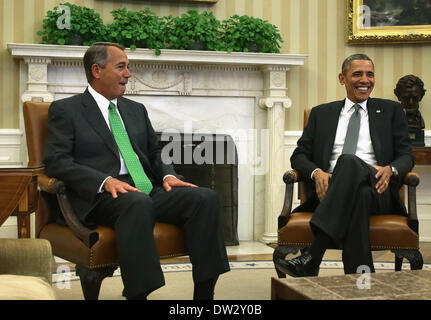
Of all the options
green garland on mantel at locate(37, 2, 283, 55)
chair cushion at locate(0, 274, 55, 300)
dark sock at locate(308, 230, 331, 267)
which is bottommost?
dark sock at locate(308, 230, 331, 267)

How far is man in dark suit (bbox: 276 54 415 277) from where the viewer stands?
3072mm

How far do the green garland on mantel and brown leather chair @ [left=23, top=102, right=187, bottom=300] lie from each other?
186 cm

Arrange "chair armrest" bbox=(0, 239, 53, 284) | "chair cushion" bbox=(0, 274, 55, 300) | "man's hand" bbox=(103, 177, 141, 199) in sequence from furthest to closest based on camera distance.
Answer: "man's hand" bbox=(103, 177, 141, 199), "chair armrest" bbox=(0, 239, 53, 284), "chair cushion" bbox=(0, 274, 55, 300)

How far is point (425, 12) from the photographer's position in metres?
5.83

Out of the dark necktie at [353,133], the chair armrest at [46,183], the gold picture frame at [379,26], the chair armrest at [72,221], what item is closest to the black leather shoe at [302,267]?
the dark necktie at [353,133]

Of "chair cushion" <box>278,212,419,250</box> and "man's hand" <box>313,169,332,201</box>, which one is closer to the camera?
"chair cushion" <box>278,212,419,250</box>

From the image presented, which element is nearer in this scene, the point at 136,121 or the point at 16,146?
the point at 136,121

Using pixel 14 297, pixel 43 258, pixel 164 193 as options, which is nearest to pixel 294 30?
pixel 164 193

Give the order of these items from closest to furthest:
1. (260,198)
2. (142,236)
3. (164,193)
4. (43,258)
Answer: (43,258) < (142,236) < (164,193) < (260,198)

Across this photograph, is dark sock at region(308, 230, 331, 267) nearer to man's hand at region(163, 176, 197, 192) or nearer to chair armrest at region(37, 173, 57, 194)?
man's hand at region(163, 176, 197, 192)

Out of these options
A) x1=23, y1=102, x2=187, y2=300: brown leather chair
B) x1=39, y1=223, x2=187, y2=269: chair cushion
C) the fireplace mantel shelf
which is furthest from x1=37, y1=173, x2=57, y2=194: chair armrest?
the fireplace mantel shelf

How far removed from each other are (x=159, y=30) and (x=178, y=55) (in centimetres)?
27

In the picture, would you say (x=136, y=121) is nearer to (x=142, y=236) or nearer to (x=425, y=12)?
(x=142, y=236)

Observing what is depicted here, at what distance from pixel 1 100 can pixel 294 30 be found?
2787 mm
